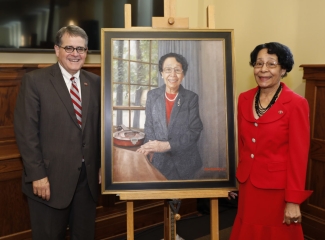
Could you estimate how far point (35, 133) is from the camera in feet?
5.92

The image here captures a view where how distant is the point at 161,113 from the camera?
1.88 metres

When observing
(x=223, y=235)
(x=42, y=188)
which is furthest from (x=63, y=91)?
(x=223, y=235)

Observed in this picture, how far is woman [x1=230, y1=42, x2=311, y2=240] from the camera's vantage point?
171cm

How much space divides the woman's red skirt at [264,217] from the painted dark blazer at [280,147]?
0.05m

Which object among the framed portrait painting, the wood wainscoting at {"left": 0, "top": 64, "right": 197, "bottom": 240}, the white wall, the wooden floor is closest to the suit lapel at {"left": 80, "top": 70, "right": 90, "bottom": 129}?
the framed portrait painting

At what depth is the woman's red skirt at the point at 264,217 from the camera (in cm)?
179

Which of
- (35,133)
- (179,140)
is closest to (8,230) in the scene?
(35,133)

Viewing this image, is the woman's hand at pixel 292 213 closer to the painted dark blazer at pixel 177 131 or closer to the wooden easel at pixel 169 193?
the wooden easel at pixel 169 193

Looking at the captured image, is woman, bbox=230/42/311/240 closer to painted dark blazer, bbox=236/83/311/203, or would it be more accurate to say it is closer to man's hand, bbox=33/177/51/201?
painted dark blazer, bbox=236/83/311/203

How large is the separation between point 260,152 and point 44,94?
1094mm

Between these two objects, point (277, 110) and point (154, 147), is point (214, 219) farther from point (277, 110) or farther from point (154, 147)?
point (277, 110)

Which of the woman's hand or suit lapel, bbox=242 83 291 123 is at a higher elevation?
suit lapel, bbox=242 83 291 123

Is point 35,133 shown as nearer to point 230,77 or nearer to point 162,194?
point 162,194

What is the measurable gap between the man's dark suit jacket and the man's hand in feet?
0.09
